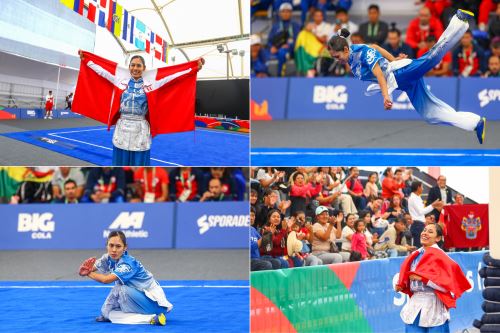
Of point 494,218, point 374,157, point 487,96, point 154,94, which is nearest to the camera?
point 494,218

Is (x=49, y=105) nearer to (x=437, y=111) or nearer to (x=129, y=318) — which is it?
(x=129, y=318)

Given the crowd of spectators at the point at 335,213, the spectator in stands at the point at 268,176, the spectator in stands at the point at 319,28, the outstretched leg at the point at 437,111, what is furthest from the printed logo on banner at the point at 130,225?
the outstretched leg at the point at 437,111

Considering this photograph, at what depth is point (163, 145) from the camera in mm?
6664

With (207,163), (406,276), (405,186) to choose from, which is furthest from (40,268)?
(406,276)

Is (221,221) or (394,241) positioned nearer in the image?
(394,241)

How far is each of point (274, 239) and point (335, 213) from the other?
49.8 inches

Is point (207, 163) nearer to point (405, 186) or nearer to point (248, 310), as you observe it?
point (248, 310)

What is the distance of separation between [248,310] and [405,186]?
3254 mm

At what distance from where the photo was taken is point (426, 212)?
9273 mm

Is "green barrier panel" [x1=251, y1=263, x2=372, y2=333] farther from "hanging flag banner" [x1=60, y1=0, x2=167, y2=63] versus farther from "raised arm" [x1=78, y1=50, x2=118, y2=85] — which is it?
"hanging flag banner" [x1=60, y1=0, x2=167, y2=63]

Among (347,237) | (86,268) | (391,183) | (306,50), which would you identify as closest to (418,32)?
(306,50)

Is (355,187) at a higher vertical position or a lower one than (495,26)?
lower

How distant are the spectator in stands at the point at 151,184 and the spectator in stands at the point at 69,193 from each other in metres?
1.17

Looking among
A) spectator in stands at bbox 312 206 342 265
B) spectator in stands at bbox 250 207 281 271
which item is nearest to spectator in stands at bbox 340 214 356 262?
spectator in stands at bbox 312 206 342 265
